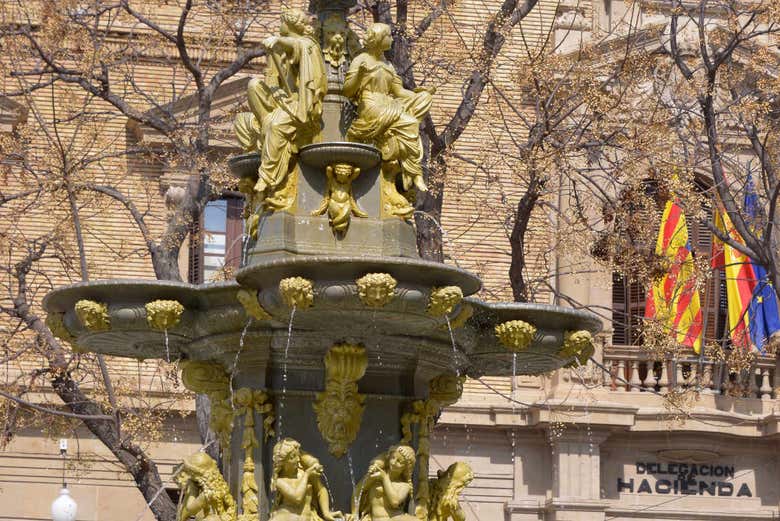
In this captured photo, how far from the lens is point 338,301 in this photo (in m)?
10.5

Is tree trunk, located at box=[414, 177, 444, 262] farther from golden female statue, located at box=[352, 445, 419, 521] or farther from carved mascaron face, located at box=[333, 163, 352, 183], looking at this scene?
golden female statue, located at box=[352, 445, 419, 521]

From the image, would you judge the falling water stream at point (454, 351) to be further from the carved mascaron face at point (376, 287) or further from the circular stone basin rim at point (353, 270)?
the carved mascaron face at point (376, 287)

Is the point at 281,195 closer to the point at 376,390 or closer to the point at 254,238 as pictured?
the point at 254,238

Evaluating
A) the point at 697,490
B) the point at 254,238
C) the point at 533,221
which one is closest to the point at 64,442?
the point at 533,221

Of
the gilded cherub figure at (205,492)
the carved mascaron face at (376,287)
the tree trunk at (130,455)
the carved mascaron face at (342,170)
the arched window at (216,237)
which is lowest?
the gilded cherub figure at (205,492)

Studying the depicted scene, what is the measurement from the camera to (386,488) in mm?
11078

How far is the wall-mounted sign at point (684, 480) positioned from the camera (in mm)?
25922

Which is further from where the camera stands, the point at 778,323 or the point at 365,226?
the point at 778,323

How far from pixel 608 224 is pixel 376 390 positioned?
9659 mm

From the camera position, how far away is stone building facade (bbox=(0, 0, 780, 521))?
2492cm

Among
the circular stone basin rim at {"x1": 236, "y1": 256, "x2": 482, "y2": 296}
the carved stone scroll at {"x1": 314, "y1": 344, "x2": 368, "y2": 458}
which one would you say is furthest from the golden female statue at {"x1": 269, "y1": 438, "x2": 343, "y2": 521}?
the circular stone basin rim at {"x1": 236, "y1": 256, "x2": 482, "y2": 296}

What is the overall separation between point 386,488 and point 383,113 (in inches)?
87.3

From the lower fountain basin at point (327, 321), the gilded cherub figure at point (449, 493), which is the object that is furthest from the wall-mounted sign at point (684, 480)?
the gilded cherub figure at point (449, 493)

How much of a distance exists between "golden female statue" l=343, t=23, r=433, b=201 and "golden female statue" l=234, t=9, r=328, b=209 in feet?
0.73
